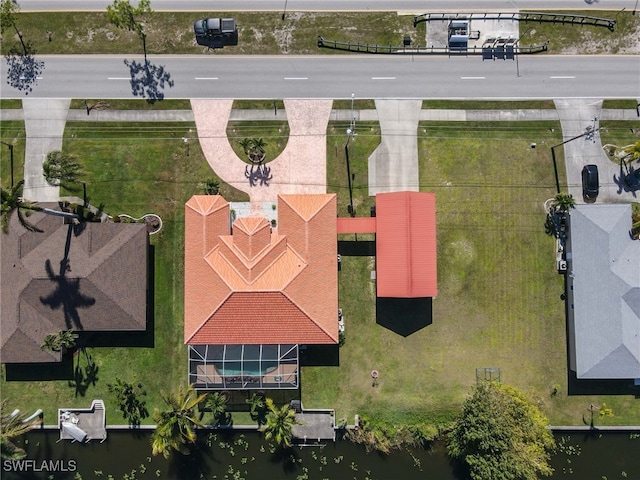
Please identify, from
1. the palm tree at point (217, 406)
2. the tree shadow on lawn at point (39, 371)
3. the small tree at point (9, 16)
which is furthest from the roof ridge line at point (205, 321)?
the small tree at point (9, 16)

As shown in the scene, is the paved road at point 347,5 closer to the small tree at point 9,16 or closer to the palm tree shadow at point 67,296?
the small tree at point 9,16

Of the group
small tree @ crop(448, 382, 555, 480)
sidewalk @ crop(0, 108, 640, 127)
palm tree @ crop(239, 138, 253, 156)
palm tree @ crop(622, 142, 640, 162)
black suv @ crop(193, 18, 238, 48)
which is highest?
black suv @ crop(193, 18, 238, 48)

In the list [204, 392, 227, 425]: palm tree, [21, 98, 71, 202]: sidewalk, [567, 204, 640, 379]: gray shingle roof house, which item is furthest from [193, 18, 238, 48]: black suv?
[567, 204, 640, 379]: gray shingle roof house

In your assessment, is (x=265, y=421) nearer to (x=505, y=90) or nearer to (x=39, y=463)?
(x=39, y=463)

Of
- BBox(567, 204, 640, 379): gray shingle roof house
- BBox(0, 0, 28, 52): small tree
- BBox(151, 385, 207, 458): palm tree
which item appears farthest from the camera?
BBox(0, 0, 28, 52): small tree

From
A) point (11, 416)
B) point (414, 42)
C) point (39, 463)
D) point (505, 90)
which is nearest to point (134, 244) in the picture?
point (11, 416)

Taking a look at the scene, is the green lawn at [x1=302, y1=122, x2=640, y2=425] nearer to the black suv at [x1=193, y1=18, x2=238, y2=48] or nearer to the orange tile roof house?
the orange tile roof house

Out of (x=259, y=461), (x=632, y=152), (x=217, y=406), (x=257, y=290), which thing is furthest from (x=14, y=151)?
(x=632, y=152)
